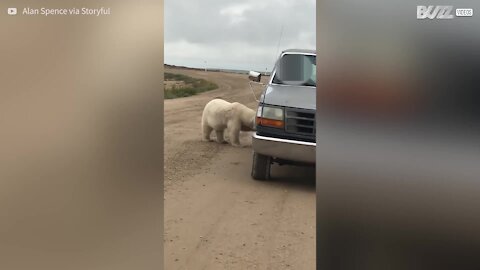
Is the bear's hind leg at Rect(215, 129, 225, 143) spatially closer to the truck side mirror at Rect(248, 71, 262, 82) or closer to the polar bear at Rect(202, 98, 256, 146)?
the polar bear at Rect(202, 98, 256, 146)

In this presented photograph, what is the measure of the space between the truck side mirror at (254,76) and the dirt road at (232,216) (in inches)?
2.1

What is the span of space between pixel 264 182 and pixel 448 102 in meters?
2.85

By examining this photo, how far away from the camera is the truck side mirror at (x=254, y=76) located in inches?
120

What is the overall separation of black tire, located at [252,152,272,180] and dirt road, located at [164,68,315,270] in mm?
87

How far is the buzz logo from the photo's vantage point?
2.05 meters

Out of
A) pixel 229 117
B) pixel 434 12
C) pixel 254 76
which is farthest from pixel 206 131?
pixel 434 12

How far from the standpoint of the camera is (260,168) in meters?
4.85

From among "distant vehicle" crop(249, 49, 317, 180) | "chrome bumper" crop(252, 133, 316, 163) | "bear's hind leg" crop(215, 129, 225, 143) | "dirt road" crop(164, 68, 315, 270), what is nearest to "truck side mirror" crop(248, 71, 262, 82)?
"dirt road" crop(164, 68, 315, 270)

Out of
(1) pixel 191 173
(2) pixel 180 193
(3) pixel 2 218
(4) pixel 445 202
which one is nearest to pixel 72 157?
(3) pixel 2 218

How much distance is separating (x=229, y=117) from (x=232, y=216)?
330cm

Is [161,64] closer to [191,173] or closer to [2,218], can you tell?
[2,218]

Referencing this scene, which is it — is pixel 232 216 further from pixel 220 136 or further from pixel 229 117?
pixel 220 136

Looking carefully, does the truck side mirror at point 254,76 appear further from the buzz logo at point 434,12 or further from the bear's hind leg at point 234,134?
the bear's hind leg at point 234,134

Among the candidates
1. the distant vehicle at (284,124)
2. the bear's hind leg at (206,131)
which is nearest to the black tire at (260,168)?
the distant vehicle at (284,124)
